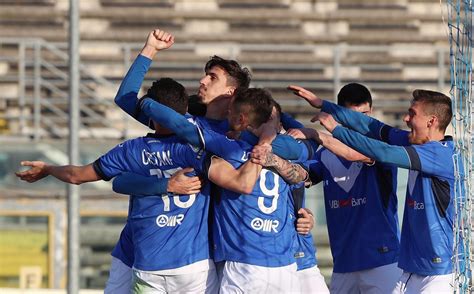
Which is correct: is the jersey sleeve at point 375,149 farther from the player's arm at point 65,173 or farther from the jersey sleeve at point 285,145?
the player's arm at point 65,173

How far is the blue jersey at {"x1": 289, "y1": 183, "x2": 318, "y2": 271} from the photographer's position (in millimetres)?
7320

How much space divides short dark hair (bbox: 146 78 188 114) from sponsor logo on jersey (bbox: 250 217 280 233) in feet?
2.72

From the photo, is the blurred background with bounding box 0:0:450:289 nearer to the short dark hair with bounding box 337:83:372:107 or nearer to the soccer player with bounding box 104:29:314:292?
the short dark hair with bounding box 337:83:372:107

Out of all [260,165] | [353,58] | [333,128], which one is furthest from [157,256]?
[353,58]

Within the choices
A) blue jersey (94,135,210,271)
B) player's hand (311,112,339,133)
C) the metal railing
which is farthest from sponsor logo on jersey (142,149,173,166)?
the metal railing

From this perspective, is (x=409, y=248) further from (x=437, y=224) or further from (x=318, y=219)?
(x=318, y=219)

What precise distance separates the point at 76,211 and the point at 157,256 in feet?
7.46

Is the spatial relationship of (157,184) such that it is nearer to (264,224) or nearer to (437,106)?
(264,224)

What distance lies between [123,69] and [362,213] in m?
9.02

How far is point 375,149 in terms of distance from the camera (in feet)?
22.8

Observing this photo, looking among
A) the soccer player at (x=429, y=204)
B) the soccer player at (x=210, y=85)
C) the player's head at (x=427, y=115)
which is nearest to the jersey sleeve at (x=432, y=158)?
the soccer player at (x=429, y=204)

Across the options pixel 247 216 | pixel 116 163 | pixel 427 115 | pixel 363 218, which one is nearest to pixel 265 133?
pixel 247 216

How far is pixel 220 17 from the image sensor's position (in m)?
17.7

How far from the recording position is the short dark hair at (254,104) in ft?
22.2
